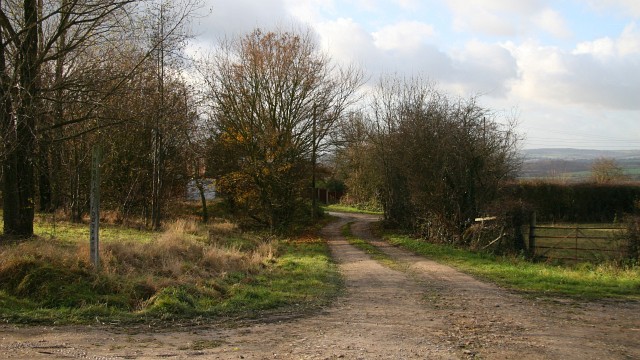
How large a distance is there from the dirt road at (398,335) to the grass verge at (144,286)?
2.56 ft

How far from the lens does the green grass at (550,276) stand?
11.0 meters

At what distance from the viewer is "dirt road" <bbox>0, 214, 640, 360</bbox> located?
20.5 ft

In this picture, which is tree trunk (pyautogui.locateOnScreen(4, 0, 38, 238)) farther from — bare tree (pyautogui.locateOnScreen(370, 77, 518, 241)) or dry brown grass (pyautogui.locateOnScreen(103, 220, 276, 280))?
bare tree (pyautogui.locateOnScreen(370, 77, 518, 241))

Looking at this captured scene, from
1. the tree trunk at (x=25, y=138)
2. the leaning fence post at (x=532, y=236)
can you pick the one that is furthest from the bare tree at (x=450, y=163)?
the tree trunk at (x=25, y=138)

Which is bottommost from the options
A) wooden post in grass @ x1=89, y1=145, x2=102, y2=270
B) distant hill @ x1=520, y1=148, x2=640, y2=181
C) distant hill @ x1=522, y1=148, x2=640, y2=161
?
wooden post in grass @ x1=89, y1=145, x2=102, y2=270

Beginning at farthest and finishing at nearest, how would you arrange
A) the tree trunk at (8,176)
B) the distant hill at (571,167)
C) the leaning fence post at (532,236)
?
the distant hill at (571,167)
the leaning fence post at (532,236)
the tree trunk at (8,176)

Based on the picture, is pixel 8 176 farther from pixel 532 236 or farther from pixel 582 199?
pixel 582 199

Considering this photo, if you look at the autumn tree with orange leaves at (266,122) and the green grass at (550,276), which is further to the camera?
the autumn tree with orange leaves at (266,122)

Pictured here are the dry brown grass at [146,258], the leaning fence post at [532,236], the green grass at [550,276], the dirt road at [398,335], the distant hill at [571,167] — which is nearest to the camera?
the dirt road at [398,335]

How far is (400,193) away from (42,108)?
18.6 metres


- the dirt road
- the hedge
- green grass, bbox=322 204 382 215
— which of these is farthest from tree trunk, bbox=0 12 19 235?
the hedge

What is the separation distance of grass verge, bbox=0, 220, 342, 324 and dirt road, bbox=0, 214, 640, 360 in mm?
779

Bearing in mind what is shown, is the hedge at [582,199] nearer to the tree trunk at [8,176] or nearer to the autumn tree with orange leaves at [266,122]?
the autumn tree with orange leaves at [266,122]

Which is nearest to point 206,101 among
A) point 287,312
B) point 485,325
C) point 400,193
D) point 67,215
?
point 67,215
